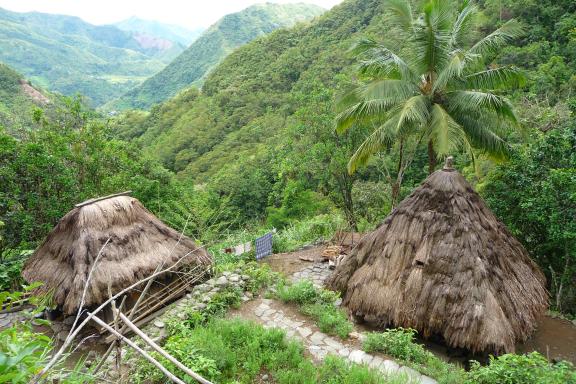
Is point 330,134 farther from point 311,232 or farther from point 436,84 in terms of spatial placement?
point 436,84

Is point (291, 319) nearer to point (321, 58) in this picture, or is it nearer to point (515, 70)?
point (515, 70)

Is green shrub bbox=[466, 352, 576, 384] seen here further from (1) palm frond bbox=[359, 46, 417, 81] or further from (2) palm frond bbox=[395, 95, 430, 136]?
(1) palm frond bbox=[359, 46, 417, 81]

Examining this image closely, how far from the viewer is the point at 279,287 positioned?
26.9ft

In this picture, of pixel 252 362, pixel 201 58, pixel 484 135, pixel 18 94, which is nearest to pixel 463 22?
pixel 484 135

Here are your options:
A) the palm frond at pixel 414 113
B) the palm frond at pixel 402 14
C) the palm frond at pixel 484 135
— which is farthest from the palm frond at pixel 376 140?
the palm frond at pixel 402 14

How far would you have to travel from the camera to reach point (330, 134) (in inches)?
487

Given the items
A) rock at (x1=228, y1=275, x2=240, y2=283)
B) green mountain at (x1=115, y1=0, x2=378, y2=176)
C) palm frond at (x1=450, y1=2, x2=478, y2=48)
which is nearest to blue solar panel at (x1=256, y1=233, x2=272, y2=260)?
rock at (x1=228, y1=275, x2=240, y2=283)

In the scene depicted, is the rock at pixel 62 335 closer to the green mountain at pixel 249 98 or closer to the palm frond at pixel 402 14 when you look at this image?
the palm frond at pixel 402 14

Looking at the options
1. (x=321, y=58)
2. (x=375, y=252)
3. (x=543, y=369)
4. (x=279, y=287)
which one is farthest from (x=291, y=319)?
(x=321, y=58)

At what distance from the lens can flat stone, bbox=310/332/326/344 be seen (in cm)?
Result: 651

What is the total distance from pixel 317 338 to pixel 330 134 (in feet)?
24.2

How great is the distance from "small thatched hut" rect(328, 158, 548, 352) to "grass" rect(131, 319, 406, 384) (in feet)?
Result: 5.25

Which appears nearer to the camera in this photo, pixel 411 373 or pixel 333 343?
pixel 411 373

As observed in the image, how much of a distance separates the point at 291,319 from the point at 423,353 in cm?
255
